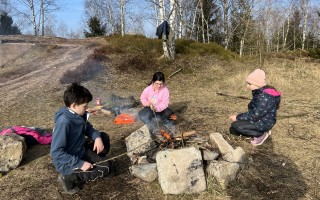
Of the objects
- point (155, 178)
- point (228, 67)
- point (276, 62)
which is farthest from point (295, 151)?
point (276, 62)

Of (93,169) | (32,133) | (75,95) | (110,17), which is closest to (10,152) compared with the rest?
(32,133)

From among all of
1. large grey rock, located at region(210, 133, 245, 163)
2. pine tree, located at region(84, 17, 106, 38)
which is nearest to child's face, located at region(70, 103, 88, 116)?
large grey rock, located at region(210, 133, 245, 163)

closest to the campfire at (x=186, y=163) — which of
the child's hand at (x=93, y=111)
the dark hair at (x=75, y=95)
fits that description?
the dark hair at (x=75, y=95)

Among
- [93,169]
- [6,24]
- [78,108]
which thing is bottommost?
[93,169]

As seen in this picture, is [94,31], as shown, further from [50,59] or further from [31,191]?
[31,191]

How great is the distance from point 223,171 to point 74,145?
67.1 inches

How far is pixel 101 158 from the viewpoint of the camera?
3619 millimetres

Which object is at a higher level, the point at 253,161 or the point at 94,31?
the point at 94,31

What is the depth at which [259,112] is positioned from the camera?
451 cm

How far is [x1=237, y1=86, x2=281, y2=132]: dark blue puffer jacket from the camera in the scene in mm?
4445

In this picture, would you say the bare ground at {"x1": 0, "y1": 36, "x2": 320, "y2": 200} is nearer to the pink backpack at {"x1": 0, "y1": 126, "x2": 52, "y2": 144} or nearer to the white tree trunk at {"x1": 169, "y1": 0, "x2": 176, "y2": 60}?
the pink backpack at {"x1": 0, "y1": 126, "x2": 52, "y2": 144}

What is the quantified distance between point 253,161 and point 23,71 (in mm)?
10404

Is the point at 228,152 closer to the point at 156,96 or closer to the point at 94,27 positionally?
the point at 156,96

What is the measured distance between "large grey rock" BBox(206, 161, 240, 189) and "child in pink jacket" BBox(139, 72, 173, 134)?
1.97m
